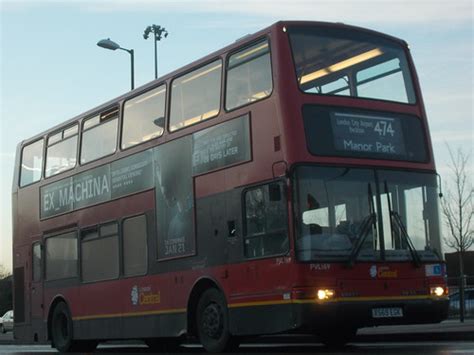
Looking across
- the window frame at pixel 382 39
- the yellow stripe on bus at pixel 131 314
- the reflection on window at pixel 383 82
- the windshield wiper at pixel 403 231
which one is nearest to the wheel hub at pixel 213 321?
the yellow stripe on bus at pixel 131 314

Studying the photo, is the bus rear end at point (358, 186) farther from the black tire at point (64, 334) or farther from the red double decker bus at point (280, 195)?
the black tire at point (64, 334)

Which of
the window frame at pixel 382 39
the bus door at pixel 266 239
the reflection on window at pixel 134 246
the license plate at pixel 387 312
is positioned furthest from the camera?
the reflection on window at pixel 134 246

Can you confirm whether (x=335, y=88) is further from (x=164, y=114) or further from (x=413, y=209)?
(x=164, y=114)

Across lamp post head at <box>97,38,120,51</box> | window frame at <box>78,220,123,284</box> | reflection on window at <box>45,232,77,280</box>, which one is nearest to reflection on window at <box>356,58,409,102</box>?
window frame at <box>78,220,123,284</box>

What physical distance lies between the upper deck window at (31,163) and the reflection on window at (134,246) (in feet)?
14.8

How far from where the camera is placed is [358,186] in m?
13.7

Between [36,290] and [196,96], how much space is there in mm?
7521

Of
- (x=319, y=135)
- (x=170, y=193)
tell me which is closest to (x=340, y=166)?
(x=319, y=135)

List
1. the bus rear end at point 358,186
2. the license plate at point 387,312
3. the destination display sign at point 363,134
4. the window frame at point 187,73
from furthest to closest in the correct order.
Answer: the window frame at point 187,73 → the destination display sign at point 363,134 → the license plate at point 387,312 → the bus rear end at point 358,186

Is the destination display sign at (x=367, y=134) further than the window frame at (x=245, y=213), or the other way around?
the destination display sign at (x=367, y=134)

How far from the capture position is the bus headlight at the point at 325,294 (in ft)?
42.7

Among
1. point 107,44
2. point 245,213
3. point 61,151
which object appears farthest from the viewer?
point 107,44

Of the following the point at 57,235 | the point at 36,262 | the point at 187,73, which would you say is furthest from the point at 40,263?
the point at 187,73

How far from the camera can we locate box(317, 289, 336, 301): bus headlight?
13016mm
